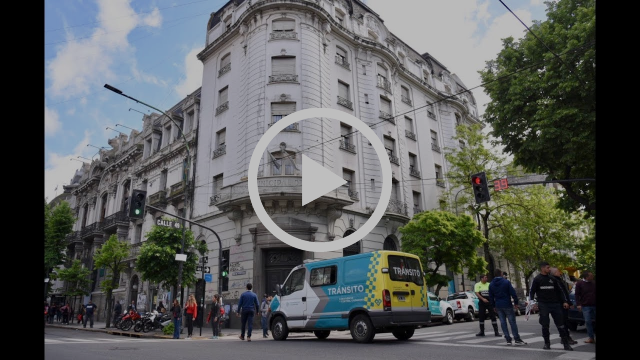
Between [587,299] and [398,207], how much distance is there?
17126 millimetres

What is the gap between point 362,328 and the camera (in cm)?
1041

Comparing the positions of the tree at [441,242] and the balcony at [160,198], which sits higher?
the balcony at [160,198]

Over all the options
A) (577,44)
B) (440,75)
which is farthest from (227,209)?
(440,75)

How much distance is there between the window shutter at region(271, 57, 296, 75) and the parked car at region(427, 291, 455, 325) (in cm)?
1455

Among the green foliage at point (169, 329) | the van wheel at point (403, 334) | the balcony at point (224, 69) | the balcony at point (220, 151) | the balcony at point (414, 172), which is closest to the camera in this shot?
the van wheel at point (403, 334)

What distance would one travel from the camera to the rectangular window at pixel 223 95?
87.8ft

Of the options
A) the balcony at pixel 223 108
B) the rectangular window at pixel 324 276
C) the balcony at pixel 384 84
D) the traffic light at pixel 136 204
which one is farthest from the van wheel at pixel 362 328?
the balcony at pixel 384 84

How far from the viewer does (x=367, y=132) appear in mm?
12398

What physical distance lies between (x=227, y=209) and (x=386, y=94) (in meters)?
13.7

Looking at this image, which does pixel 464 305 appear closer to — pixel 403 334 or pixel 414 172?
pixel 403 334

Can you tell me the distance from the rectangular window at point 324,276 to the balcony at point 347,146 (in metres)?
13.3

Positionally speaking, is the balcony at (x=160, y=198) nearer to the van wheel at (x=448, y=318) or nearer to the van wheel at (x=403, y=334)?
the van wheel at (x=448, y=318)

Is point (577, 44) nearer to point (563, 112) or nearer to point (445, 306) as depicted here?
point (563, 112)

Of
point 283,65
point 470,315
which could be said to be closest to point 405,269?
point 470,315
